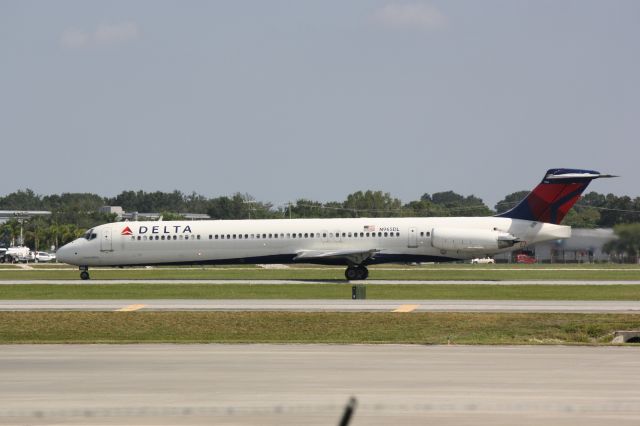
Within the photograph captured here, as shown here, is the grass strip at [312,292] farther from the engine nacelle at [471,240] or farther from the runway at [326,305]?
the engine nacelle at [471,240]

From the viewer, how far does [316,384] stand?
19.9m

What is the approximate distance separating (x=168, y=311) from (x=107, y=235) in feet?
90.8

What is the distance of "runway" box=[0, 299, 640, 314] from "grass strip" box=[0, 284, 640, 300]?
4.08 metres

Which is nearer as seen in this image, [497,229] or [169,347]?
[169,347]

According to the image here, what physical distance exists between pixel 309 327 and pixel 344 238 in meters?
28.5

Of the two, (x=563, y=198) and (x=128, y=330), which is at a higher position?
(x=563, y=198)

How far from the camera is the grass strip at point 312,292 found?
4672cm

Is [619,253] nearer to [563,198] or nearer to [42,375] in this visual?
[563,198]

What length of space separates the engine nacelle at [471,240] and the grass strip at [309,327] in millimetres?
24619

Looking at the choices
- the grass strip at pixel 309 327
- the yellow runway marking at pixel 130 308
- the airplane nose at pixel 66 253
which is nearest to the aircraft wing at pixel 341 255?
the airplane nose at pixel 66 253

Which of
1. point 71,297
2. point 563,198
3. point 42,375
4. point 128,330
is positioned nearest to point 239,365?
point 42,375

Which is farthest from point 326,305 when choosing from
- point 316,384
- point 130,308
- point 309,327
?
point 316,384

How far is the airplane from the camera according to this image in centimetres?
5947

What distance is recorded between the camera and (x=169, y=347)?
1072 inches
